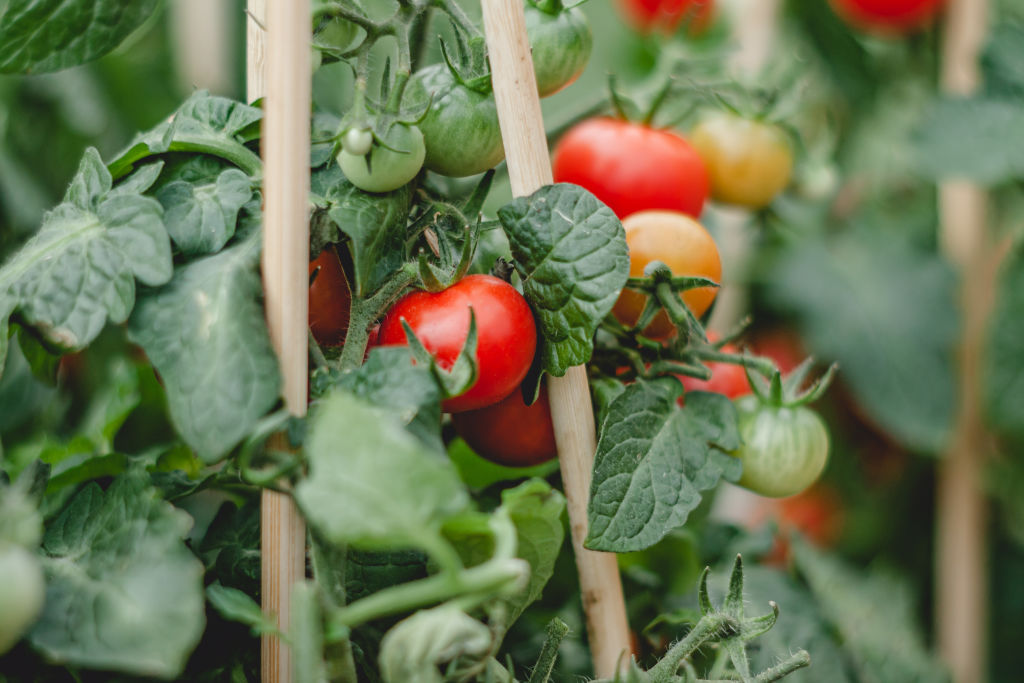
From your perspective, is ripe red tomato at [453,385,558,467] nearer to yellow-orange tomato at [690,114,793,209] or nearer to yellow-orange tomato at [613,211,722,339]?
yellow-orange tomato at [613,211,722,339]

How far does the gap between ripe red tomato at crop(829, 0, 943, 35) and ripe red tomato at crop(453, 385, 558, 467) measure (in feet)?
3.36

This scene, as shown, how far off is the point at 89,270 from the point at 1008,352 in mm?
1005

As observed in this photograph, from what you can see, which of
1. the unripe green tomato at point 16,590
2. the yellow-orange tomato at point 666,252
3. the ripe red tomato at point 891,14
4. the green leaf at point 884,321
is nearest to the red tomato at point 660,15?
the ripe red tomato at point 891,14

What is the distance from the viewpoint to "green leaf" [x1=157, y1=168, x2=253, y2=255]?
1.51ft

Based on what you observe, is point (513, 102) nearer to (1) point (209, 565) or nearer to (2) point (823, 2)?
(1) point (209, 565)

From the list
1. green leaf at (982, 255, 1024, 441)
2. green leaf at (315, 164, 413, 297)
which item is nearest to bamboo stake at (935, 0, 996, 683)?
green leaf at (982, 255, 1024, 441)

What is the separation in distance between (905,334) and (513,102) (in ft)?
2.92

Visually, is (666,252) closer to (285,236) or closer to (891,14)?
(285,236)

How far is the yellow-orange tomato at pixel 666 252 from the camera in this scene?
560 millimetres

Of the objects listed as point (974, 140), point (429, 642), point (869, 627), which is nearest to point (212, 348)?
point (429, 642)

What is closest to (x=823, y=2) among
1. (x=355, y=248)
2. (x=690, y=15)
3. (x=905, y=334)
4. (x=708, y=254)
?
(x=905, y=334)

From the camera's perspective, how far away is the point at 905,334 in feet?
3.83

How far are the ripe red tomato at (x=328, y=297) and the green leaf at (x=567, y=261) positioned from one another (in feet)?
0.39

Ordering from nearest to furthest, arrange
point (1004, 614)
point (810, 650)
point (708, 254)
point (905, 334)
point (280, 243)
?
point (280, 243), point (708, 254), point (810, 650), point (905, 334), point (1004, 614)
